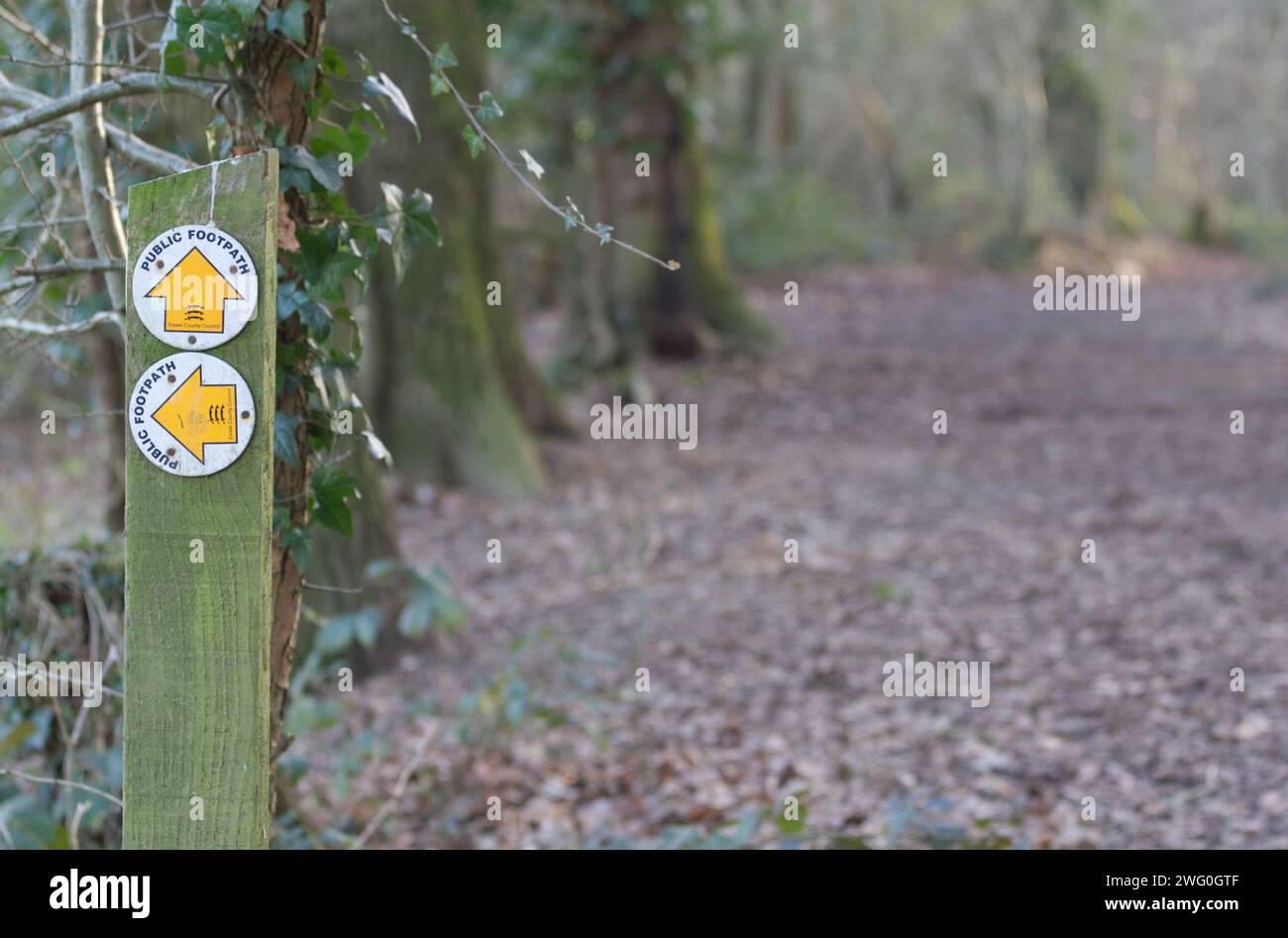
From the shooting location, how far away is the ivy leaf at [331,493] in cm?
263

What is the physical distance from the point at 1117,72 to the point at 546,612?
86.6 feet

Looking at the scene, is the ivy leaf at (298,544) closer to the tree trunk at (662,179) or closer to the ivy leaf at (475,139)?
the ivy leaf at (475,139)

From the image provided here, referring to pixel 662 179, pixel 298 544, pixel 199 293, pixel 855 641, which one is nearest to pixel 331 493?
pixel 298 544

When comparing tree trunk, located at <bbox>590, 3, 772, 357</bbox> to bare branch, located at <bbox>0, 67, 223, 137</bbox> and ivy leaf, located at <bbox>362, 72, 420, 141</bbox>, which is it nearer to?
ivy leaf, located at <bbox>362, 72, 420, 141</bbox>

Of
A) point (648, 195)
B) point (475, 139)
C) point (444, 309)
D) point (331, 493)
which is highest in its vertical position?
point (648, 195)

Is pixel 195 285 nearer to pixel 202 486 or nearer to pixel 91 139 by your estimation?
pixel 202 486

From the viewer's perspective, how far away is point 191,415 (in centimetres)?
213

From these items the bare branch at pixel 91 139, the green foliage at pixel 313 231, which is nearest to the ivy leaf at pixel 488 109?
the green foliage at pixel 313 231

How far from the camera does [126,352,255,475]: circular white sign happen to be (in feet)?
6.99

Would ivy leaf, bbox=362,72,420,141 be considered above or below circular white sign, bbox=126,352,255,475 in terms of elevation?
A: above

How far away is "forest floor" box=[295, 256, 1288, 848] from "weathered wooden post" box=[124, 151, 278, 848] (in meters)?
1.76

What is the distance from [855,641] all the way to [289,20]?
15.1 feet

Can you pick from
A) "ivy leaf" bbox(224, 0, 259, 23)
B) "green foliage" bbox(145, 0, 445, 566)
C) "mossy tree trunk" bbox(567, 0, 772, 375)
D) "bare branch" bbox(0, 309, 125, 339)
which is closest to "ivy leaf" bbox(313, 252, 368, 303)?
"green foliage" bbox(145, 0, 445, 566)
